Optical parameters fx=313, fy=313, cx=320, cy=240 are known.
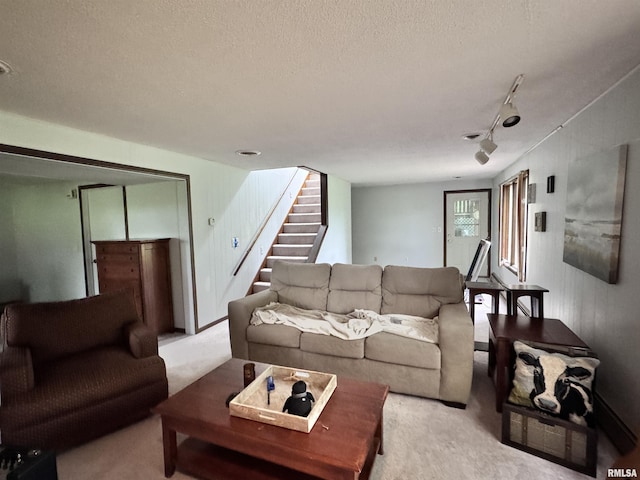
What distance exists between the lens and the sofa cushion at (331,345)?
2.44 m

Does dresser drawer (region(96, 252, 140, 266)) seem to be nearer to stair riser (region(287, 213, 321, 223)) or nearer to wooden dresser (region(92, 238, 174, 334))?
wooden dresser (region(92, 238, 174, 334))

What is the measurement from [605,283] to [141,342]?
3147mm

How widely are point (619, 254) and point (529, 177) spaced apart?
2.38 m

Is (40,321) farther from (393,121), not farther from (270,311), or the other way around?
(393,121)

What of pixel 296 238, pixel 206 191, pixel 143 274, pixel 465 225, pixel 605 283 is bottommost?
pixel 143 274

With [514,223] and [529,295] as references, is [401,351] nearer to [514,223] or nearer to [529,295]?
[529,295]

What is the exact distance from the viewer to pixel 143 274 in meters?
3.63

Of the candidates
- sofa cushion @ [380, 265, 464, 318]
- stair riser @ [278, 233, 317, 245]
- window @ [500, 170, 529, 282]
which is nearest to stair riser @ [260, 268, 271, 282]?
stair riser @ [278, 233, 317, 245]

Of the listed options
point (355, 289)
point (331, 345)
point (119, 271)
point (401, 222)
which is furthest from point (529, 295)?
point (401, 222)

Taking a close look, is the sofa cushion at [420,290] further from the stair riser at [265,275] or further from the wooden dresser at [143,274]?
the wooden dresser at [143,274]

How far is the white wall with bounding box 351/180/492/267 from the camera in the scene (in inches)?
286

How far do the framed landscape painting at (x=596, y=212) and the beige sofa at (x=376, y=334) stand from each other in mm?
A: 869

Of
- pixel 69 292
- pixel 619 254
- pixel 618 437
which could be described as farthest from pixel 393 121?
pixel 69 292

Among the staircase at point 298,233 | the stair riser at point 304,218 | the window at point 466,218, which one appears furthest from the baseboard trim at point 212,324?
the window at point 466,218
